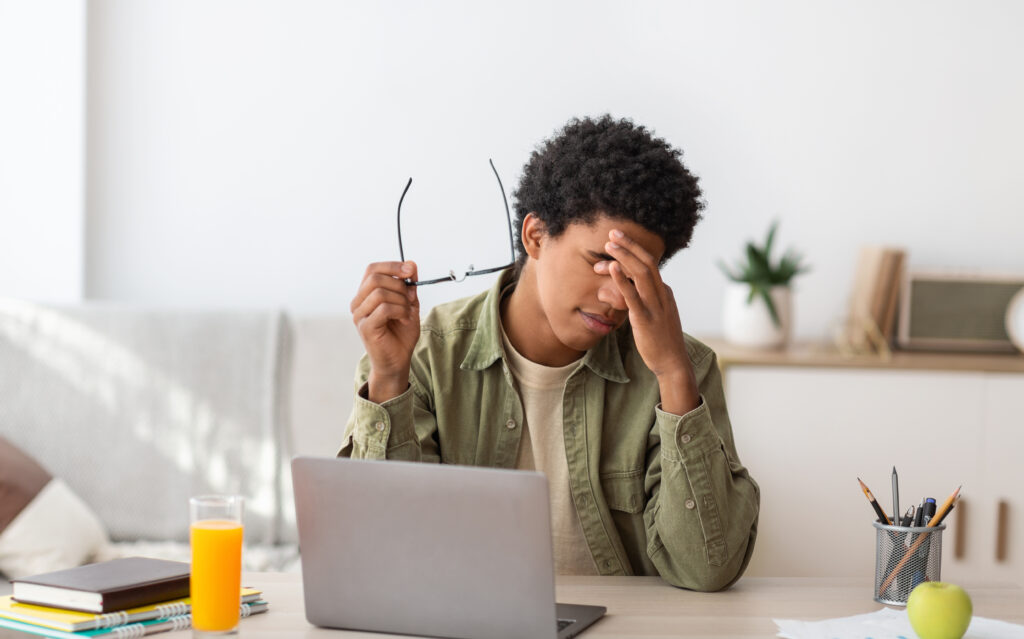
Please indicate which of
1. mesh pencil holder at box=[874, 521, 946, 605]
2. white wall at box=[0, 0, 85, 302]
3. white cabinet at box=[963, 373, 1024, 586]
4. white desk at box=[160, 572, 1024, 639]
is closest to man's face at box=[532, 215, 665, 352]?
white desk at box=[160, 572, 1024, 639]

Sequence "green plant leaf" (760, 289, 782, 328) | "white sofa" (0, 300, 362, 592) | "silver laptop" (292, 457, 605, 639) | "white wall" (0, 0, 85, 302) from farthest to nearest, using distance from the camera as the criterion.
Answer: "white wall" (0, 0, 85, 302) < "green plant leaf" (760, 289, 782, 328) < "white sofa" (0, 300, 362, 592) < "silver laptop" (292, 457, 605, 639)

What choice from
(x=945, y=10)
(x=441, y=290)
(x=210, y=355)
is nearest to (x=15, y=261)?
(x=210, y=355)

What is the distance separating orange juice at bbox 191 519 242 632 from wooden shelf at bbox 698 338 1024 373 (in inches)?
65.9

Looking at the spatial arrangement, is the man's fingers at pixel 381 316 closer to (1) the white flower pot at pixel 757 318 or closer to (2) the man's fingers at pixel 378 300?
(2) the man's fingers at pixel 378 300

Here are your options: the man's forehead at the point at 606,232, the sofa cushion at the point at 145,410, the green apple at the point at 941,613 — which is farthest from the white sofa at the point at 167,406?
the green apple at the point at 941,613

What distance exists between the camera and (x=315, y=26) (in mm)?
2953

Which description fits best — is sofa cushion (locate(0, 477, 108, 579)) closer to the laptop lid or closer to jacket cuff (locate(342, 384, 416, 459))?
jacket cuff (locate(342, 384, 416, 459))

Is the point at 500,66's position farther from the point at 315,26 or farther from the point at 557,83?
the point at 315,26

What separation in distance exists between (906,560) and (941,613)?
7.2 inches

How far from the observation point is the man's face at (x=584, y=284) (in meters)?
1.46

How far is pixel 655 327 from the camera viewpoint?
1397 millimetres

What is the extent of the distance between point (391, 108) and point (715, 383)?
1.67 m

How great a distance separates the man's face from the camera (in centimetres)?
146

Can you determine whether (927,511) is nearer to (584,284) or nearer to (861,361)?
(584,284)
